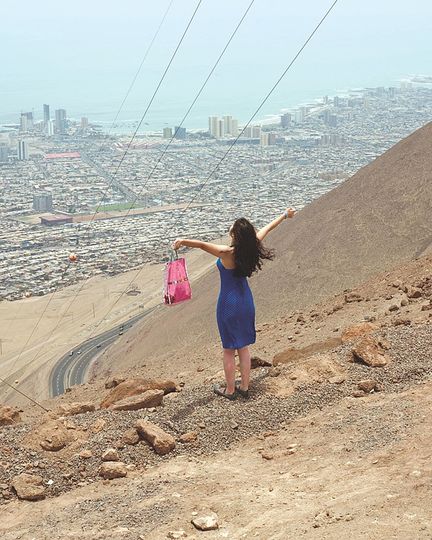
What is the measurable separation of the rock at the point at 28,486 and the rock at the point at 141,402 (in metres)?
1.35

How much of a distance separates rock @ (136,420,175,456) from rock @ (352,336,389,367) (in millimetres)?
2064

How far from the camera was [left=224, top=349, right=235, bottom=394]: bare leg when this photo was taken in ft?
24.1

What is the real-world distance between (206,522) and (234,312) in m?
2.51

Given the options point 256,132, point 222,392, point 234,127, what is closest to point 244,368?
point 222,392

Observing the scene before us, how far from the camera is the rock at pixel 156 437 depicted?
6.43m

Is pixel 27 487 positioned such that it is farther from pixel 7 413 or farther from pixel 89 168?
→ pixel 89 168

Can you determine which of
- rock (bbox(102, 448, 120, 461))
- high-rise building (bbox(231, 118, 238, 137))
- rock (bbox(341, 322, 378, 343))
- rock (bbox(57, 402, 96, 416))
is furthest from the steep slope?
high-rise building (bbox(231, 118, 238, 137))

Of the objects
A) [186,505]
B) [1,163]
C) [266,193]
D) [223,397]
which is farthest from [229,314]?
[1,163]

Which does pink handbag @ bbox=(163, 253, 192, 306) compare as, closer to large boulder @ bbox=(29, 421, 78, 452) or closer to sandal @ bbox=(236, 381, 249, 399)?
sandal @ bbox=(236, 381, 249, 399)

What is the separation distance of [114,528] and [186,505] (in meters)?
0.48

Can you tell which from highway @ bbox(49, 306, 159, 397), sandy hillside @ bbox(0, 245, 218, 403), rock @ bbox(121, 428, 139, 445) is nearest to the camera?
rock @ bbox(121, 428, 139, 445)

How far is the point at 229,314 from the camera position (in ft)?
24.3

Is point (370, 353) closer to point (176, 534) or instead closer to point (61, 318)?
point (176, 534)

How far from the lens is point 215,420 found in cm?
689
